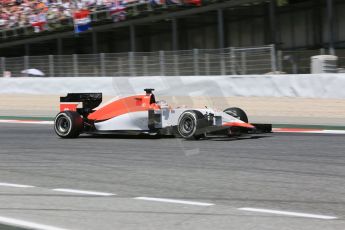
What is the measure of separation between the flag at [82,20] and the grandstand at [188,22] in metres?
0.27

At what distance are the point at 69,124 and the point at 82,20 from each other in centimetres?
1932

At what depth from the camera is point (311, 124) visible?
1455 centimetres

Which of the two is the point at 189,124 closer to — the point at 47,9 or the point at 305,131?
the point at 305,131

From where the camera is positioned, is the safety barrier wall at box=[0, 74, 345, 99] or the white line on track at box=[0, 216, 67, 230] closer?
the white line on track at box=[0, 216, 67, 230]

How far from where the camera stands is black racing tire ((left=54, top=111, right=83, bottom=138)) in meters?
12.4

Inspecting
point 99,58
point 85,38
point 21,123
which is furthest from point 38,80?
point 85,38

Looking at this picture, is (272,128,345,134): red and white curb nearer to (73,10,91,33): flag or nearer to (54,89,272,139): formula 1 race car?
(54,89,272,139): formula 1 race car

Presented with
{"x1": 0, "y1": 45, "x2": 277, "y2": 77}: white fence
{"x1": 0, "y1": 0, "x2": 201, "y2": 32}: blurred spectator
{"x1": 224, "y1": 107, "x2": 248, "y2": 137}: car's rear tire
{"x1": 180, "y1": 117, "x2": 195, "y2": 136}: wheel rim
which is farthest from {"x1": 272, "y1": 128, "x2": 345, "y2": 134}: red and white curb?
{"x1": 0, "y1": 0, "x2": 201, "y2": 32}: blurred spectator

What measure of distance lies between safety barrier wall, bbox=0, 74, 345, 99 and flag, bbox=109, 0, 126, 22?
6.94 meters

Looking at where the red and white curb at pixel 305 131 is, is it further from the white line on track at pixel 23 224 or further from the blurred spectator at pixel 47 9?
the blurred spectator at pixel 47 9

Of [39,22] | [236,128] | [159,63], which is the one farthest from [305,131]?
[39,22]

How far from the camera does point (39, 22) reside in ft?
110

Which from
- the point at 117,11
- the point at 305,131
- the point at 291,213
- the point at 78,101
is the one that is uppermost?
the point at 117,11

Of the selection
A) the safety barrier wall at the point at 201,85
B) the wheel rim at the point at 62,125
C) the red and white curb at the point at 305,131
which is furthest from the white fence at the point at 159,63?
the wheel rim at the point at 62,125
